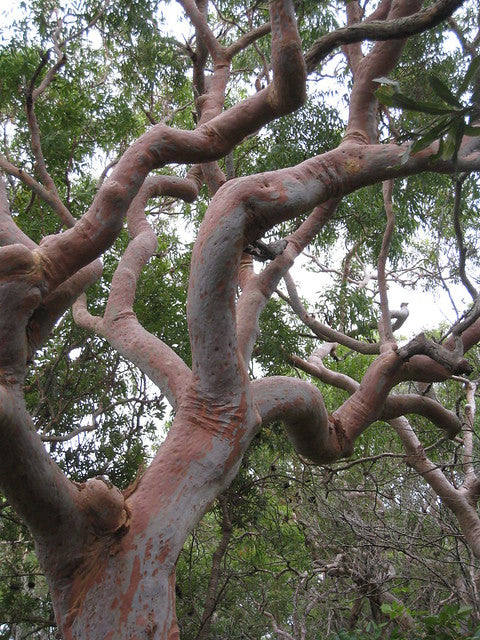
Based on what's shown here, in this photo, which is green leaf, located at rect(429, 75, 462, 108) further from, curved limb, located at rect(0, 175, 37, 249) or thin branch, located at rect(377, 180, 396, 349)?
thin branch, located at rect(377, 180, 396, 349)

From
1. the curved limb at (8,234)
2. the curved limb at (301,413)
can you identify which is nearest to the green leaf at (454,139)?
the curved limb at (301,413)

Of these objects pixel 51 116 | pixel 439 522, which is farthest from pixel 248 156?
pixel 439 522

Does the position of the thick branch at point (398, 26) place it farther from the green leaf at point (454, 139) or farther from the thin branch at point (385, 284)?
the thin branch at point (385, 284)

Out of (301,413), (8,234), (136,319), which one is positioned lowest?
(301,413)

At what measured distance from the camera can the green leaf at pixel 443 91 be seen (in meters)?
2.16

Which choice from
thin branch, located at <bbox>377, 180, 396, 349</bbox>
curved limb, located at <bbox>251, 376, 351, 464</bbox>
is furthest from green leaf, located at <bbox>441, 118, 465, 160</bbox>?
thin branch, located at <bbox>377, 180, 396, 349</bbox>

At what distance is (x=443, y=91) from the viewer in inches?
86.4

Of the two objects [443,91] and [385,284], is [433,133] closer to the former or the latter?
[443,91]

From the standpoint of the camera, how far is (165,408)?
20.1 feet

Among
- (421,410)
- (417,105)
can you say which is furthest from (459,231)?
(421,410)

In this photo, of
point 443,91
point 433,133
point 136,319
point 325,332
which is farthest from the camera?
point 325,332

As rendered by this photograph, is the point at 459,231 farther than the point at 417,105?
Yes

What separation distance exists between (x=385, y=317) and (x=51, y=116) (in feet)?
12.2

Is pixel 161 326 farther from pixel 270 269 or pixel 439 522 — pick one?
pixel 439 522
